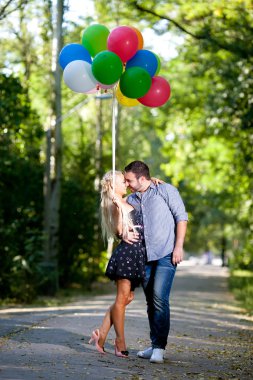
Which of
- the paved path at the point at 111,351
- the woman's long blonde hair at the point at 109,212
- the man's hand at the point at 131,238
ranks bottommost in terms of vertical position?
the paved path at the point at 111,351

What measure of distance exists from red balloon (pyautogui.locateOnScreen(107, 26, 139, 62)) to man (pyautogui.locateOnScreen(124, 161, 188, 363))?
1.45m

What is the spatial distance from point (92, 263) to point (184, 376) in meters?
18.3

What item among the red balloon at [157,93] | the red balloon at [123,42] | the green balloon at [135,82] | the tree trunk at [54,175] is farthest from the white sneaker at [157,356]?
the tree trunk at [54,175]

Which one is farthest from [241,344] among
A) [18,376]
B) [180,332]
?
[18,376]

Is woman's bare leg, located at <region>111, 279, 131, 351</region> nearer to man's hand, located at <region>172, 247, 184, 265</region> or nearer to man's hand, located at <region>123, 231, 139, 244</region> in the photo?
man's hand, located at <region>123, 231, 139, 244</region>

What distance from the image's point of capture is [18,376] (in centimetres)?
593

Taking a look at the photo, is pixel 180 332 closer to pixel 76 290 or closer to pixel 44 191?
pixel 44 191

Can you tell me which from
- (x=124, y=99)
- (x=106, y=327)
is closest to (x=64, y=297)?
(x=124, y=99)

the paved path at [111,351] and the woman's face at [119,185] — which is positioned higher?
the woman's face at [119,185]

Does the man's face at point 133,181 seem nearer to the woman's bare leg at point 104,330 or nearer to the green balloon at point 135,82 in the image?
the green balloon at point 135,82

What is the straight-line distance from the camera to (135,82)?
26.7 feet

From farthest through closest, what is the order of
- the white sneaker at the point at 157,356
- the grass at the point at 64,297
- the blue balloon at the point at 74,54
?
1. the grass at the point at 64,297
2. the blue balloon at the point at 74,54
3. the white sneaker at the point at 157,356

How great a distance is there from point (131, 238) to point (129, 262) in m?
0.24

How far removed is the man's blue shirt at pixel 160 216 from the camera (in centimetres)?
741
